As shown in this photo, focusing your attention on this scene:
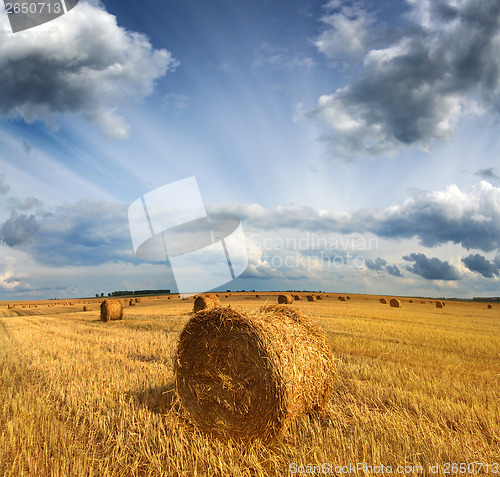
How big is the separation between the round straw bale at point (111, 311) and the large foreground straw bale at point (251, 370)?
61.7 ft

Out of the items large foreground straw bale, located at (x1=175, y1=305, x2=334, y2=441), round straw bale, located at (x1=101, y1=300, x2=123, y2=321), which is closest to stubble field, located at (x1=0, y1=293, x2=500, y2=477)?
large foreground straw bale, located at (x1=175, y1=305, x2=334, y2=441)

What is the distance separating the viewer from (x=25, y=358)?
31.0 ft

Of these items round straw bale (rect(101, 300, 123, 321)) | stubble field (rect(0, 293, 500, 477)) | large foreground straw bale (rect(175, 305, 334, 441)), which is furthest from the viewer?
round straw bale (rect(101, 300, 123, 321))

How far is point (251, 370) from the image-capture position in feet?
16.5

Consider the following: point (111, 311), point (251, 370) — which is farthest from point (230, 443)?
point (111, 311)

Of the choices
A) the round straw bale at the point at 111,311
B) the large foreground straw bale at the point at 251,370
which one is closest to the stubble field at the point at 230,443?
the large foreground straw bale at the point at 251,370

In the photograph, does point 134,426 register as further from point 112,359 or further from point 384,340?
point 384,340

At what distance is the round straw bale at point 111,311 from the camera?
895 inches

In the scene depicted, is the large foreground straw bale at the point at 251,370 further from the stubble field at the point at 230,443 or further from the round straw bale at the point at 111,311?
the round straw bale at the point at 111,311

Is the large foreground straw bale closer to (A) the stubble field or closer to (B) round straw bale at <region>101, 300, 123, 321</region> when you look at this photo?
(A) the stubble field

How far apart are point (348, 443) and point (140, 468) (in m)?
2.30

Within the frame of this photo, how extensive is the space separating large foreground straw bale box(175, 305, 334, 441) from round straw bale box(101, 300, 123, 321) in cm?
1881

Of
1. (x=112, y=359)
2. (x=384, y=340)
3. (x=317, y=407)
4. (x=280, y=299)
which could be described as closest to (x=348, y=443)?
(x=317, y=407)

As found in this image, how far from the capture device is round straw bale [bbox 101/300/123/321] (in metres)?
22.7
